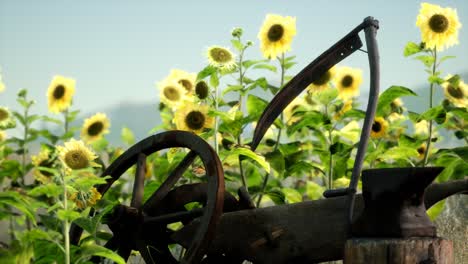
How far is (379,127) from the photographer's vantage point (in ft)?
8.19

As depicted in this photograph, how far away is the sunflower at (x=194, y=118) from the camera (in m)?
2.04

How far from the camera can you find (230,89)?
7.35 feet

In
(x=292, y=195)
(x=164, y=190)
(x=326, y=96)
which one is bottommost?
(x=292, y=195)

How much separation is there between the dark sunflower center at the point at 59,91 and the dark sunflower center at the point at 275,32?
0.98 meters

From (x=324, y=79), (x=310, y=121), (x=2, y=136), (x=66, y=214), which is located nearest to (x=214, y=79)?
(x=310, y=121)

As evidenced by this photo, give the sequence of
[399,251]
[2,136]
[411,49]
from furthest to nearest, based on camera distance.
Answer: [2,136], [411,49], [399,251]

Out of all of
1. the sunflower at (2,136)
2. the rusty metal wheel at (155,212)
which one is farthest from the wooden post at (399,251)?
the sunflower at (2,136)

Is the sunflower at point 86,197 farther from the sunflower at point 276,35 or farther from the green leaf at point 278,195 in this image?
the sunflower at point 276,35

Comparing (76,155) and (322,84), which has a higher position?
(322,84)

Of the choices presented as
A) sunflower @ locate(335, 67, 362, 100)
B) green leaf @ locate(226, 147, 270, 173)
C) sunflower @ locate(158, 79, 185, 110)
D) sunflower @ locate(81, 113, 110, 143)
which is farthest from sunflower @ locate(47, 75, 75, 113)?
green leaf @ locate(226, 147, 270, 173)

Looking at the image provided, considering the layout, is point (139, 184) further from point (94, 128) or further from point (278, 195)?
point (94, 128)

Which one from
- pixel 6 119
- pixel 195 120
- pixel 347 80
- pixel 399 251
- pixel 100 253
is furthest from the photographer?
pixel 6 119

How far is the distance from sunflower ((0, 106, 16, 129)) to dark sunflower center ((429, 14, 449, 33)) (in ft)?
5.56

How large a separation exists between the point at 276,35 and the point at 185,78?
377 mm
